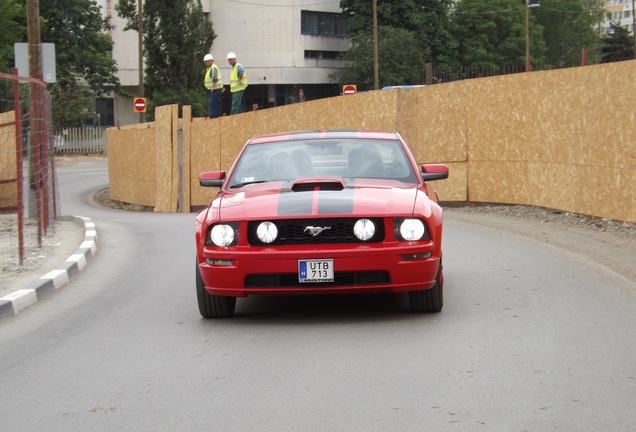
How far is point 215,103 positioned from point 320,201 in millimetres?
19395

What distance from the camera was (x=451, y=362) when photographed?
22.1 ft

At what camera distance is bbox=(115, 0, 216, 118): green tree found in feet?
199

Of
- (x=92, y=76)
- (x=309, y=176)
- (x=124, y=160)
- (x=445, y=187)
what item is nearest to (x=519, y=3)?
(x=92, y=76)

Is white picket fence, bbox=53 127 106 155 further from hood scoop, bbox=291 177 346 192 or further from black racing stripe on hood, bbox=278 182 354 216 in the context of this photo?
black racing stripe on hood, bbox=278 182 354 216

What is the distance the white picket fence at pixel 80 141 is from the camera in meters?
61.6

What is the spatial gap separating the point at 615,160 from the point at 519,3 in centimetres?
8744

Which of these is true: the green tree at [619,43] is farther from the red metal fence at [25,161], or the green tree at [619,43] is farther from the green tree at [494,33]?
the red metal fence at [25,161]

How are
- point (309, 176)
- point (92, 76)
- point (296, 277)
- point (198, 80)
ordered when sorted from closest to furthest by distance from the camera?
1. point (296, 277)
2. point (309, 176)
3. point (198, 80)
4. point (92, 76)

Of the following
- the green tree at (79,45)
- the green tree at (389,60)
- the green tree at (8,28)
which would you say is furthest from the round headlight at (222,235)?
the green tree at (389,60)

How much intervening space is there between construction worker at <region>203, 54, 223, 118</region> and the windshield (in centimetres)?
1586

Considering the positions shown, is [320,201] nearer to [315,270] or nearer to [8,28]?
[315,270]

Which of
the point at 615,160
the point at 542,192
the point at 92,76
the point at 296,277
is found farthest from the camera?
the point at 92,76

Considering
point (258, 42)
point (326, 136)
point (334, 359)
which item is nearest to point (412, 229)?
point (334, 359)

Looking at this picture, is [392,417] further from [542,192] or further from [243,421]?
[542,192]
